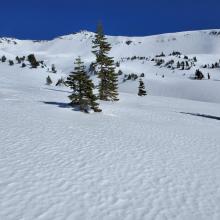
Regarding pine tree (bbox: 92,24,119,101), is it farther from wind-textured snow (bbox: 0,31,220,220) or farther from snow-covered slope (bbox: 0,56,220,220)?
snow-covered slope (bbox: 0,56,220,220)

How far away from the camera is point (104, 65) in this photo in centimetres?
4788

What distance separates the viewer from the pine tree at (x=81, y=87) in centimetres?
3059

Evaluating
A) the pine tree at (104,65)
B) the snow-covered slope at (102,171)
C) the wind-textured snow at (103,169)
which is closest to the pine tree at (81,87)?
the wind-textured snow at (103,169)

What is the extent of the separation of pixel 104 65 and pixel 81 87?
17651mm

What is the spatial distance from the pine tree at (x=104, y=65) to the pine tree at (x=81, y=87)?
14.9m

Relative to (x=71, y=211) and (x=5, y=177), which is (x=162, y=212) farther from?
(x=5, y=177)

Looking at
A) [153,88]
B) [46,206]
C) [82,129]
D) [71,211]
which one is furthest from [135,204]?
[153,88]

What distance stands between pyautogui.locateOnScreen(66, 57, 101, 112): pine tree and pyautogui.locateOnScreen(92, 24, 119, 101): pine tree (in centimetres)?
1495

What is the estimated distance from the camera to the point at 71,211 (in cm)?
1070

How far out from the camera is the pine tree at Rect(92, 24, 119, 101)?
154 ft

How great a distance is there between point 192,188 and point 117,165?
405cm

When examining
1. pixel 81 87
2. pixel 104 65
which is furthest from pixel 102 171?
pixel 104 65

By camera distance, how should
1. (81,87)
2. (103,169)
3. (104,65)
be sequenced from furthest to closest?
(104,65) → (81,87) → (103,169)

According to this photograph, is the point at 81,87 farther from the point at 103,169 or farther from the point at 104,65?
the point at 104,65
